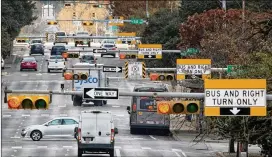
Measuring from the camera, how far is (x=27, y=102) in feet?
94.0

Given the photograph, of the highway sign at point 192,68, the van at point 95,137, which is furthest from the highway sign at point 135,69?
the highway sign at point 192,68

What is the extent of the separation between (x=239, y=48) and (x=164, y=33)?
47918 mm

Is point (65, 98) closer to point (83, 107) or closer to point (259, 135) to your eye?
point (83, 107)

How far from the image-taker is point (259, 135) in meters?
36.4

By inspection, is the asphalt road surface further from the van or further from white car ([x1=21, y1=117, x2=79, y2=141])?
the van

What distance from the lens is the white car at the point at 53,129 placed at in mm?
56188

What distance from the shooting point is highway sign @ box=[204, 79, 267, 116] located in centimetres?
2541

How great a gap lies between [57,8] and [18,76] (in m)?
95.8

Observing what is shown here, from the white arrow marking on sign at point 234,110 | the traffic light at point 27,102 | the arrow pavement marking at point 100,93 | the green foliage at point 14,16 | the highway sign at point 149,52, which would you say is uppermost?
the green foliage at point 14,16

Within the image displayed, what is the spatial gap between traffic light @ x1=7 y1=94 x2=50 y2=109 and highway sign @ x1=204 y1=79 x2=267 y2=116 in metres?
5.32

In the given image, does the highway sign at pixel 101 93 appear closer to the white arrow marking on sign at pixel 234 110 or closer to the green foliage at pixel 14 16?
the white arrow marking on sign at pixel 234 110

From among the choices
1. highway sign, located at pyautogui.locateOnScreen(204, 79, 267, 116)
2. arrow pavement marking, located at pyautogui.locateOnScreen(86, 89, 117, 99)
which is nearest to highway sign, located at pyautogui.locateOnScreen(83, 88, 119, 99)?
arrow pavement marking, located at pyautogui.locateOnScreen(86, 89, 117, 99)

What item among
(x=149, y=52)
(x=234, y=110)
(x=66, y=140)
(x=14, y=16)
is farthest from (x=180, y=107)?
(x=14, y=16)

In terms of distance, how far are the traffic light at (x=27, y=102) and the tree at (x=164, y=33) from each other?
191ft
